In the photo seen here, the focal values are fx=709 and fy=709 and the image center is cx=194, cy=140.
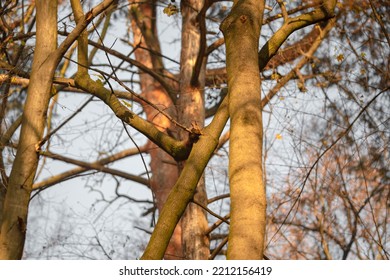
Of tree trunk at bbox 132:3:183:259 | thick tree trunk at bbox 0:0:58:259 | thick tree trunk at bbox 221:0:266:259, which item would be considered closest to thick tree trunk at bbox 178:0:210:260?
tree trunk at bbox 132:3:183:259

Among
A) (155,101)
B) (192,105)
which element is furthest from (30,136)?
(155,101)

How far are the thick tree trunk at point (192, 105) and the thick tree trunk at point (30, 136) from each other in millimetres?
2110

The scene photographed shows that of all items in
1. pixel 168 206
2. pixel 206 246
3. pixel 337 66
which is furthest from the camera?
pixel 337 66

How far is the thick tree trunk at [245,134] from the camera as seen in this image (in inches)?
143

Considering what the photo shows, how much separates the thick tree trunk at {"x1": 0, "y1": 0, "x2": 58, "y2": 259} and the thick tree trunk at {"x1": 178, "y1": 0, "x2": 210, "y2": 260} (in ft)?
6.92

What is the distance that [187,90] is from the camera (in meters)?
9.05

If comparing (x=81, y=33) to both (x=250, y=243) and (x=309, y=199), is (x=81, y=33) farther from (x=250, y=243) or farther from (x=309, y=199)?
(x=309, y=199)

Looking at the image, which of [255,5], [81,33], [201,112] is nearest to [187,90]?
[201,112]

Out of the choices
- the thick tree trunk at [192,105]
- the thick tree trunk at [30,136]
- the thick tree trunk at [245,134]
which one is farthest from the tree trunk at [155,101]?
the thick tree trunk at [245,134]

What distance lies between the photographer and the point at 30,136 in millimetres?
4988

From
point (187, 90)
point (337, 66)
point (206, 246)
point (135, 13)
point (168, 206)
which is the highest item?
point (135, 13)

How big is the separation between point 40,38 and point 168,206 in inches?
69.1

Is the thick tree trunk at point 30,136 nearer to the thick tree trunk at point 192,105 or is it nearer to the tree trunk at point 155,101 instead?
the thick tree trunk at point 192,105

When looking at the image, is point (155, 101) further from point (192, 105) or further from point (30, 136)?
point (30, 136)
